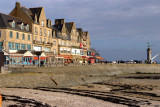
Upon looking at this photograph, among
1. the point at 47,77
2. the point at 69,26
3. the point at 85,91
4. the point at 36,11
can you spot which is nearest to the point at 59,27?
the point at 69,26

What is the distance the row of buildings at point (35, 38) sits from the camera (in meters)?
52.0

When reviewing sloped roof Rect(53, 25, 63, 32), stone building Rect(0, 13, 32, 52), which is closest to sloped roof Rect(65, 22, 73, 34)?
sloped roof Rect(53, 25, 63, 32)

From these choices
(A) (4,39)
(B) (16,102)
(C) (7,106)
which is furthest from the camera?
(A) (4,39)

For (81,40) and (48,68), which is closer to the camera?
(48,68)

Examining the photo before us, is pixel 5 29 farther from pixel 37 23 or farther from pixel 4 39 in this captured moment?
pixel 37 23

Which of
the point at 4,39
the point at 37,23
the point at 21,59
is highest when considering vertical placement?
the point at 37,23

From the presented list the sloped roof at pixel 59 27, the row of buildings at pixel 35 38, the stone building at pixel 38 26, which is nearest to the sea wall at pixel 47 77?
the row of buildings at pixel 35 38

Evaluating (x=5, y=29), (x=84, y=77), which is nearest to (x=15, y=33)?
(x=5, y=29)

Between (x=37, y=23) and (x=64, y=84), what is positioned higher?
(x=37, y=23)

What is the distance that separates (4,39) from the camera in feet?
170

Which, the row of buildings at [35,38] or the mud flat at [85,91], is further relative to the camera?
the row of buildings at [35,38]

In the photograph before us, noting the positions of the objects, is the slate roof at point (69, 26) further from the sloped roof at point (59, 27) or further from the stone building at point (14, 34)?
the stone building at point (14, 34)

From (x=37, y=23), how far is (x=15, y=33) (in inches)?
411

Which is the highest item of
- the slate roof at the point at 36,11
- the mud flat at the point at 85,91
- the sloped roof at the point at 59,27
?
the slate roof at the point at 36,11
